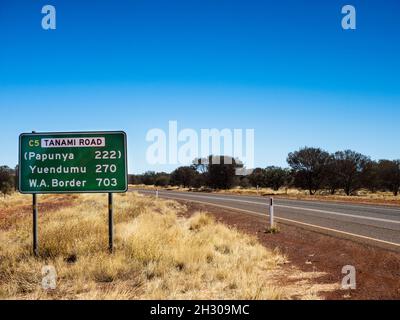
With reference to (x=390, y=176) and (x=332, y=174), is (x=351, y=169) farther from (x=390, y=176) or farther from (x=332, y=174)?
(x=390, y=176)

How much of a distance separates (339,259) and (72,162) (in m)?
6.49

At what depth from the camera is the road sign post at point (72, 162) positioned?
10.3 meters

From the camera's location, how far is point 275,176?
234ft

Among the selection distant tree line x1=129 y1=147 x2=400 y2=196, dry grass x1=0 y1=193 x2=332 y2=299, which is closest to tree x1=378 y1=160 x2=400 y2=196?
distant tree line x1=129 y1=147 x2=400 y2=196

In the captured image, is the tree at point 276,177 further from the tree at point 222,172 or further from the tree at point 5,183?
the tree at point 5,183

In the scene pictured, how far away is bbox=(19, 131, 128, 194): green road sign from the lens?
1034cm

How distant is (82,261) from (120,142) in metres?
3.01

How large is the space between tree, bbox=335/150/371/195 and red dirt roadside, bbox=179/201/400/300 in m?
42.0

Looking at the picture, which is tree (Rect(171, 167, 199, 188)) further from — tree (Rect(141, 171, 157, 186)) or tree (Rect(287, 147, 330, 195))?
tree (Rect(287, 147, 330, 195))

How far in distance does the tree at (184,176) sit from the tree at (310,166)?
3430cm

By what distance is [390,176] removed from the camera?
6009 centimetres
